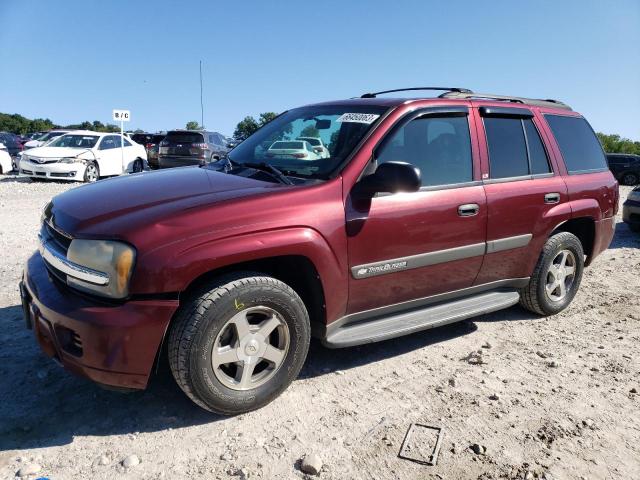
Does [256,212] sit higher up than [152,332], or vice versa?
[256,212]

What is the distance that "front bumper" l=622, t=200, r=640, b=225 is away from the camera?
8.50 metres

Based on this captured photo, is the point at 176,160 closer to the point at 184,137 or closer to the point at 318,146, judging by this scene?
the point at 184,137

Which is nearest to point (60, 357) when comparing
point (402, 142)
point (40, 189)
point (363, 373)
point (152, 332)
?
point (152, 332)

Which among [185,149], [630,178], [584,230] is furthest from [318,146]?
Result: [630,178]

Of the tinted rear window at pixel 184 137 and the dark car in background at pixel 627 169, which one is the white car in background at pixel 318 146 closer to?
the tinted rear window at pixel 184 137

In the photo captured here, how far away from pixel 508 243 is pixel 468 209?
0.57 meters

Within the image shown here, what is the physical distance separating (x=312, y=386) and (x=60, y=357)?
1438mm

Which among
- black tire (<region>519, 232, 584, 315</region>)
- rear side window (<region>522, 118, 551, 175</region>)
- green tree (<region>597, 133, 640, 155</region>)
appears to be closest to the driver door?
rear side window (<region>522, 118, 551, 175</region>)

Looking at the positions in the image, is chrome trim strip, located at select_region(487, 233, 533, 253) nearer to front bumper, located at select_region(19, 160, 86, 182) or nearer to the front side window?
the front side window

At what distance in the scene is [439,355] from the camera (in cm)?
362

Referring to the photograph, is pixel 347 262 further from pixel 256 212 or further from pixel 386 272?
pixel 256 212

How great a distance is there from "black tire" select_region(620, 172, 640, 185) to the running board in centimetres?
2326

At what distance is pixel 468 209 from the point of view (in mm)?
3432

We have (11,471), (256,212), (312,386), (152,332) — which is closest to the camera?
(11,471)
